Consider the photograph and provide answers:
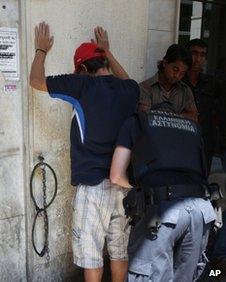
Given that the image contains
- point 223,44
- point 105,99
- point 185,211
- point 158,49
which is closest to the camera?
point 185,211

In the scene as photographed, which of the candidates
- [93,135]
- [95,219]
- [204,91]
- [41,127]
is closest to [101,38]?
[41,127]

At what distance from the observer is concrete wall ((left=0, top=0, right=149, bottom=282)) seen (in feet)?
9.83

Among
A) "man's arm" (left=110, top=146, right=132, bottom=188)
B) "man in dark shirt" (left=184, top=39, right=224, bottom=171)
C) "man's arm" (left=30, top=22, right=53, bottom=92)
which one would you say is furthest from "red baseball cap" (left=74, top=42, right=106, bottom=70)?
"man in dark shirt" (left=184, top=39, right=224, bottom=171)

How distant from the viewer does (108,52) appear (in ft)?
10.7

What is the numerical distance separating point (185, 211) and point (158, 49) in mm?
1815

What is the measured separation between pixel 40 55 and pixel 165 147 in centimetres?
111

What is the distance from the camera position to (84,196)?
290 cm

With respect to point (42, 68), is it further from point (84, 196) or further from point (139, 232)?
point (139, 232)

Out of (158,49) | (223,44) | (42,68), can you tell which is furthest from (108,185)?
(223,44)

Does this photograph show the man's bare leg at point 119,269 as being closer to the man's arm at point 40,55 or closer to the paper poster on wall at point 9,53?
the man's arm at point 40,55

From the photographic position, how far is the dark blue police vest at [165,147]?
2.33m

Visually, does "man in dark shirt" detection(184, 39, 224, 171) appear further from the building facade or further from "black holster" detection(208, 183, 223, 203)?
"black holster" detection(208, 183, 223, 203)

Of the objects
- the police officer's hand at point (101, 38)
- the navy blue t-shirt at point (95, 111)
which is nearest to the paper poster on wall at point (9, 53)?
the navy blue t-shirt at point (95, 111)

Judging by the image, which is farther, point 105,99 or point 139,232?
point 105,99
